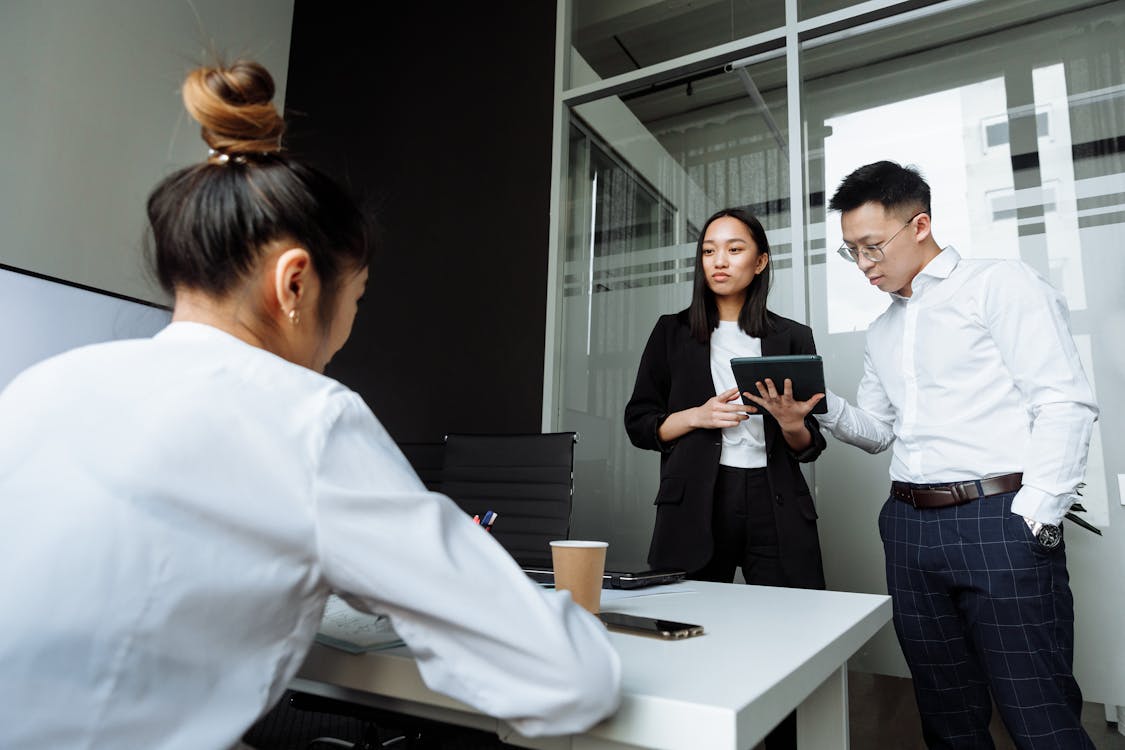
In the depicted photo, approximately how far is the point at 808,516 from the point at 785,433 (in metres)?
0.23

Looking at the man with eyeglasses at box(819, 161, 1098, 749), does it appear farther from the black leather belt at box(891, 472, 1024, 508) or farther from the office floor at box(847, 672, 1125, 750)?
the office floor at box(847, 672, 1125, 750)

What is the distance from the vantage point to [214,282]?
0.73m

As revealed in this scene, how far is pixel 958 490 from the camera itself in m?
1.70

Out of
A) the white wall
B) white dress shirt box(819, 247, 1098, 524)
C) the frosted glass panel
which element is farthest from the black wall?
white dress shirt box(819, 247, 1098, 524)

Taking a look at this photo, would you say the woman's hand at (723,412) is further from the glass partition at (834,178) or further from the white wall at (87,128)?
the white wall at (87,128)

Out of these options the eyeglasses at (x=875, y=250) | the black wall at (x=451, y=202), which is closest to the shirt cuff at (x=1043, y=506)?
A: the eyeglasses at (x=875, y=250)

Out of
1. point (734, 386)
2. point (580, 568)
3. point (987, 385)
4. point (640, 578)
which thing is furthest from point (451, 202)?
point (580, 568)

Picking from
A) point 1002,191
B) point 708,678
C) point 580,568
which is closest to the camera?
point 708,678

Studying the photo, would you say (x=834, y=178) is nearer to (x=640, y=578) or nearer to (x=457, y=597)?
(x=640, y=578)

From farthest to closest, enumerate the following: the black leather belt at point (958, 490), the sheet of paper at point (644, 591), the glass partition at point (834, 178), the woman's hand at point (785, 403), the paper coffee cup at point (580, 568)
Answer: the glass partition at point (834, 178) → the woman's hand at point (785, 403) → the black leather belt at point (958, 490) → the sheet of paper at point (644, 591) → the paper coffee cup at point (580, 568)

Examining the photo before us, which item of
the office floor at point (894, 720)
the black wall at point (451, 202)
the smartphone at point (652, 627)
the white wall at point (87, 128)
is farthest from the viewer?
the black wall at point (451, 202)

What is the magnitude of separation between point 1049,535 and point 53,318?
2.79 metres

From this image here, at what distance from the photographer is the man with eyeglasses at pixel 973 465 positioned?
158cm

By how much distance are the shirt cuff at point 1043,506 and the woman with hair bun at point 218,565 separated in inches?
52.1
